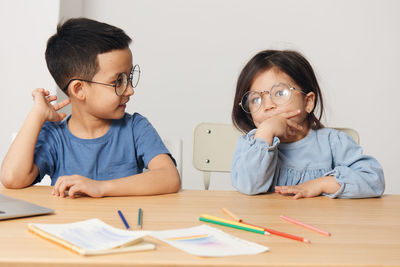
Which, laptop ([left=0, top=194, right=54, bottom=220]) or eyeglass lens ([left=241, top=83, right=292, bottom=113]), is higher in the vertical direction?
eyeglass lens ([left=241, top=83, right=292, bottom=113])

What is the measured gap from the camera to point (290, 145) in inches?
59.4

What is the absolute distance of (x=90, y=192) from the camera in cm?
106

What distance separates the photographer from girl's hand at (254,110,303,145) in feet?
4.34

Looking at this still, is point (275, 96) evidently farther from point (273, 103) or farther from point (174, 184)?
point (174, 184)

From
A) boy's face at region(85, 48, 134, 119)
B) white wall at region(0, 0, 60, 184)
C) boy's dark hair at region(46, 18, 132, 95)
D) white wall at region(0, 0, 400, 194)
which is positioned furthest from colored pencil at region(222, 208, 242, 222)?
white wall at region(0, 0, 400, 194)

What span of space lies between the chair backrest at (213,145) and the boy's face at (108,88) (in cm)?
62

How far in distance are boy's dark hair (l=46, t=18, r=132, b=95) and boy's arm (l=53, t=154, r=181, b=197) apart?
1.30 ft

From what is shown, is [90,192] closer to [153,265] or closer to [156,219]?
[156,219]

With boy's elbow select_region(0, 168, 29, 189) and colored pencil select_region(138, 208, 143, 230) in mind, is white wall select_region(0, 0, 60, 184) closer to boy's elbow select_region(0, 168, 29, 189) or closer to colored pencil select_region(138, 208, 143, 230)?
boy's elbow select_region(0, 168, 29, 189)

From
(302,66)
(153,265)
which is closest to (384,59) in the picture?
(302,66)

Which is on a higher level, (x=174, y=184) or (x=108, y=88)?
(x=108, y=88)

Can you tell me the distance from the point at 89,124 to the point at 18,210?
626mm

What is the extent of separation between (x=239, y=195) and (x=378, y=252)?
544mm

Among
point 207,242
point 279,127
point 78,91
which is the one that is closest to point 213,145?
point 279,127
